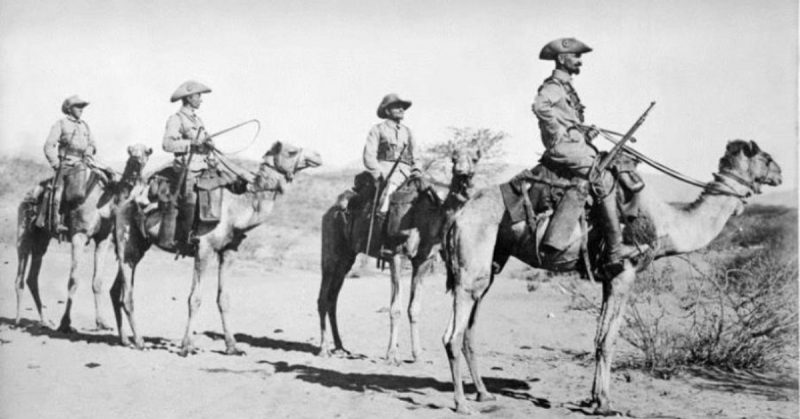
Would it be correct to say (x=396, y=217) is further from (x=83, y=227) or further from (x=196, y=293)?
(x=83, y=227)

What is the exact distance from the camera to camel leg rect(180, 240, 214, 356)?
9070mm

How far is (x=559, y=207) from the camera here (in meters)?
6.83

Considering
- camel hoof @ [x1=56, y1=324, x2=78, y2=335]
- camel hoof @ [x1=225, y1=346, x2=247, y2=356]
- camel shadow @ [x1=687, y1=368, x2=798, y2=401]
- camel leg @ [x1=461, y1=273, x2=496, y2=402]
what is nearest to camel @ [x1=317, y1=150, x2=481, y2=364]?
camel hoof @ [x1=225, y1=346, x2=247, y2=356]

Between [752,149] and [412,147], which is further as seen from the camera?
[412,147]

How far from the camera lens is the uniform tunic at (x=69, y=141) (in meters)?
10.4

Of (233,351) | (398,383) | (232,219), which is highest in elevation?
(232,219)

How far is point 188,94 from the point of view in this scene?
9492mm

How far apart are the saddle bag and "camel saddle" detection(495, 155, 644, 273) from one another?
643cm

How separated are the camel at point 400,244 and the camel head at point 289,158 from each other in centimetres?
69

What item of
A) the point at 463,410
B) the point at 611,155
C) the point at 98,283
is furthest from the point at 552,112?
the point at 98,283

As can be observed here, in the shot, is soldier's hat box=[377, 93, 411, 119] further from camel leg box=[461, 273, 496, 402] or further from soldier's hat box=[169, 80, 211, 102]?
camel leg box=[461, 273, 496, 402]

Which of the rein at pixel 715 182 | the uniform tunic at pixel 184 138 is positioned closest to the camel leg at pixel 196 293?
the uniform tunic at pixel 184 138

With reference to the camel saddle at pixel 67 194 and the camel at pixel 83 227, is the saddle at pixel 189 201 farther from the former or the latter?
the camel saddle at pixel 67 194

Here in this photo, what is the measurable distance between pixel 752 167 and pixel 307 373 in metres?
5.14
